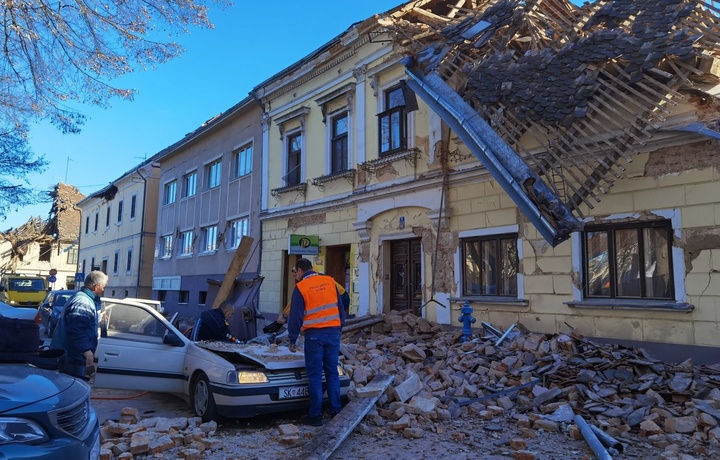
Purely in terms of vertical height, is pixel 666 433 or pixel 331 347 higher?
pixel 331 347

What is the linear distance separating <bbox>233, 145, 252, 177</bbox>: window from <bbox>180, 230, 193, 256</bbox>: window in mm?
4443

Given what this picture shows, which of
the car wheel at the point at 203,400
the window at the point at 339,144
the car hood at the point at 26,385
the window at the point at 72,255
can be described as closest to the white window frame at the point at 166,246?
the window at the point at 339,144

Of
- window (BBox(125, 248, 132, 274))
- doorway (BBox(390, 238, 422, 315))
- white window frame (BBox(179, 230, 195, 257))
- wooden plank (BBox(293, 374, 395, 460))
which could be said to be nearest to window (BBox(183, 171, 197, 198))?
white window frame (BBox(179, 230, 195, 257))

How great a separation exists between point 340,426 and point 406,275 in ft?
23.1

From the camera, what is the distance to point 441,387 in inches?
271

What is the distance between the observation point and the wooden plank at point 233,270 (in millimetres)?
15235

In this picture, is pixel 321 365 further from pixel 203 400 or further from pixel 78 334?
pixel 78 334

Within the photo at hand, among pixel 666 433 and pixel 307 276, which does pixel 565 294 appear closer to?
pixel 666 433

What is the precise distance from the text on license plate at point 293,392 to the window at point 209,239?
14.9 metres

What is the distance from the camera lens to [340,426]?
16.6 ft

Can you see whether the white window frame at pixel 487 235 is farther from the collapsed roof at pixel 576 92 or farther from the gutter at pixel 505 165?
the gutter at pixel 505 165

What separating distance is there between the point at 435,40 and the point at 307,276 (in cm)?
723

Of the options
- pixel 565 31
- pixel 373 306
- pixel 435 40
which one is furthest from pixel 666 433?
pixel 435 40

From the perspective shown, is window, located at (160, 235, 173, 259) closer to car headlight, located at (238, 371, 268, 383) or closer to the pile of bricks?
the pile of bricks
